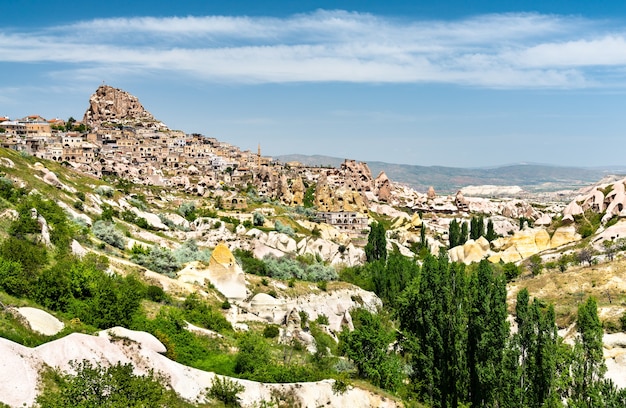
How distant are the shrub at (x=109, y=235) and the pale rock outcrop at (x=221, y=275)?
21.2 feet

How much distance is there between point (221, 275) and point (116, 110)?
137 m

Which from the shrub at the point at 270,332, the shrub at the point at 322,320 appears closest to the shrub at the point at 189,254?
the shrub at the point at 322,320

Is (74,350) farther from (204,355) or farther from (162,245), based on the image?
(162,245)

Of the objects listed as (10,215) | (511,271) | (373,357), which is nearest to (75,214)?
(10,215)

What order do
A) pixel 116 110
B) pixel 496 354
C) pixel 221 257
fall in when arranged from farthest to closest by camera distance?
pixel 116 110 → pixel 221 257 → pixel 496 354

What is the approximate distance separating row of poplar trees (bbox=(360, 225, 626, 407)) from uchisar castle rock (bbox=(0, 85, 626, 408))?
6648 millimetres

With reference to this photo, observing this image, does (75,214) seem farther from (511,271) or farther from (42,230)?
(511,271)

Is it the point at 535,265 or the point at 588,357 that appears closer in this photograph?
the point at 588,357

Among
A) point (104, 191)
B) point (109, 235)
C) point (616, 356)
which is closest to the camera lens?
point (616, 356)

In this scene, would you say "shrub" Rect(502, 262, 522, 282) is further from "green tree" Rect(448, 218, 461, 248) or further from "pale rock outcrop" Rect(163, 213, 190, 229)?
"pale rock outcrop" Rect(163, 213, 190, 229)

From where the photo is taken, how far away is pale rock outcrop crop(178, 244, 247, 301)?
39.2 meters

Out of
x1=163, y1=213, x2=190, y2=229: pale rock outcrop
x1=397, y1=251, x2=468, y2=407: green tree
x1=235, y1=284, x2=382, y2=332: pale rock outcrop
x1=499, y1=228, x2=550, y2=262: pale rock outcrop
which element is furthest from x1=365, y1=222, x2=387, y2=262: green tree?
x1=397, y1=251, x2=468, y2=407: green tree

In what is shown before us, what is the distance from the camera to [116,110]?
162500mm

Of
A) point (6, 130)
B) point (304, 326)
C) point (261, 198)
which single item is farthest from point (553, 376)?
point (6, 130)
